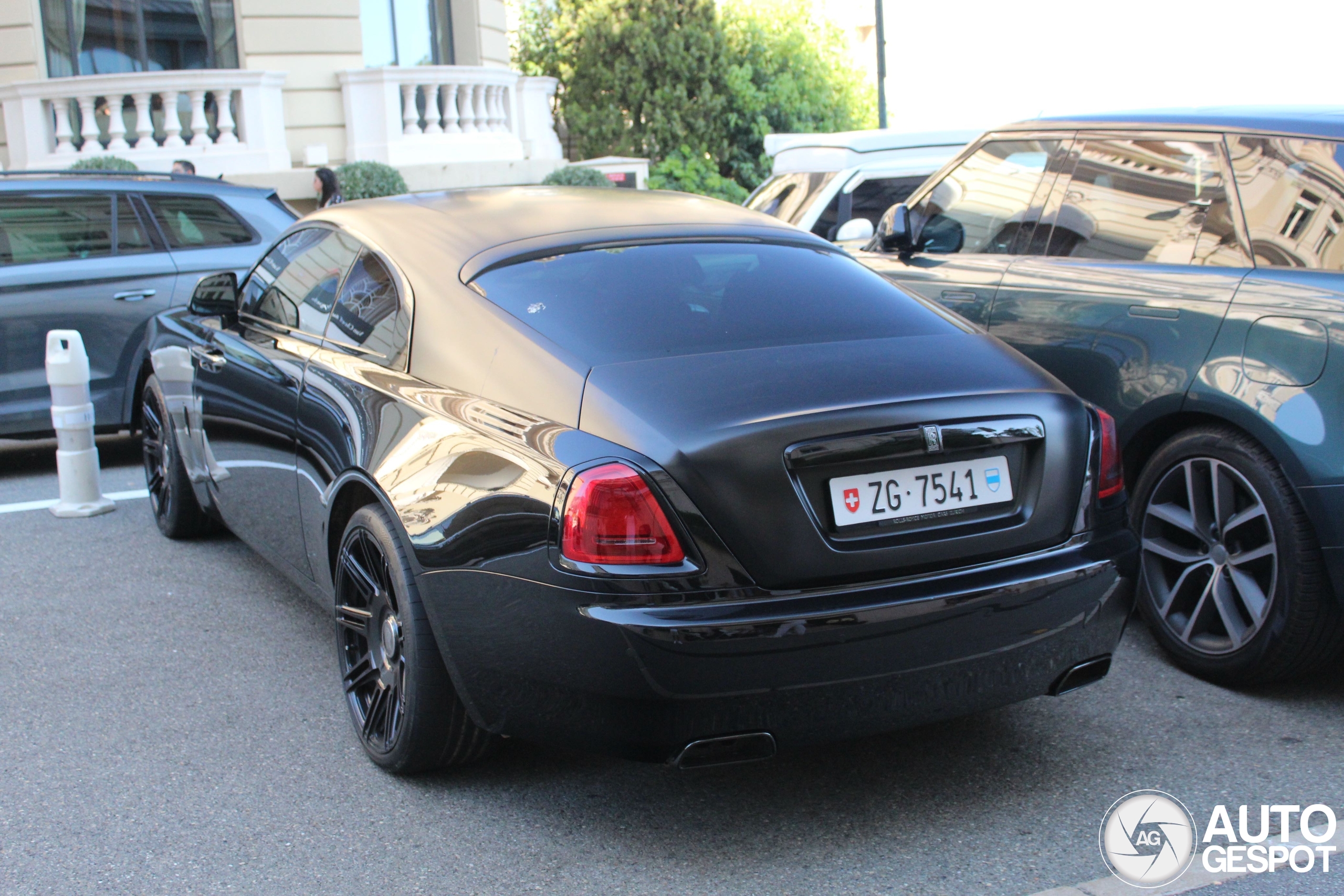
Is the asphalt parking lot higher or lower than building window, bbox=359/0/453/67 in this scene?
lower

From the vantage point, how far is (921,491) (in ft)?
9.74

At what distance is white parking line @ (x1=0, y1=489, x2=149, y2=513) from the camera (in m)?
6.66

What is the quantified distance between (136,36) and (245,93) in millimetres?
1877

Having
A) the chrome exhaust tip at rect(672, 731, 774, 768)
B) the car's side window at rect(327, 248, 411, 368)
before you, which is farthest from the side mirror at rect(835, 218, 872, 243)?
the chrome exhaust tip at rect(672, 731, 774, 768)

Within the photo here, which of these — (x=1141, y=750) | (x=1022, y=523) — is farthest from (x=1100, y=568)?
(x=1141, y=750)

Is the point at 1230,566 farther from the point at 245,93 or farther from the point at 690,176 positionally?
the point at 690,176

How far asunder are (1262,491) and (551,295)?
214cm

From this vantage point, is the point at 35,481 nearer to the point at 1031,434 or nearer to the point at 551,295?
the point at 551,295

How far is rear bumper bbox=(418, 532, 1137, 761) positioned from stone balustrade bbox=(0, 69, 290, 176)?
1412cm

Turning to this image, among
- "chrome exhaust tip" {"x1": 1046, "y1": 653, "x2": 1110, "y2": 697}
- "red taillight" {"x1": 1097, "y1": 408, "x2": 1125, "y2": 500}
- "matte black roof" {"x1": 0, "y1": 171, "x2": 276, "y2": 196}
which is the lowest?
"chrome exhaust tip" {"x1": 1046, "y1": 653, "x2": 1110, "y2": 697}

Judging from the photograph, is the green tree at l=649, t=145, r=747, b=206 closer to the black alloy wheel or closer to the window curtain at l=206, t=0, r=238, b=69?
the window curtain at l=206, t=0, r=238, b=69

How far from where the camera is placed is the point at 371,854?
3.05 meters

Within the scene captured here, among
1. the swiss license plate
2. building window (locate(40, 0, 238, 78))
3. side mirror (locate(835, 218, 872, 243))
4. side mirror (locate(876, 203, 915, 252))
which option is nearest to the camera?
the swiss license plate

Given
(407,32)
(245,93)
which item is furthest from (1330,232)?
(407,32)
